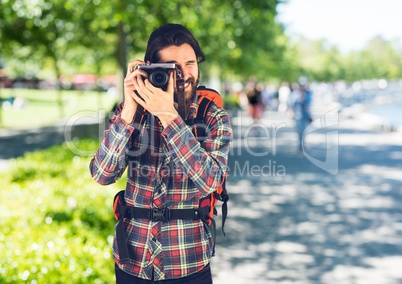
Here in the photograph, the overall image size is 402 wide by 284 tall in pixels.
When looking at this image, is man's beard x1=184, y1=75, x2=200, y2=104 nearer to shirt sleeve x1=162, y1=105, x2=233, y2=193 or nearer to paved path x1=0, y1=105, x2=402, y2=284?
shirt sleeve x1=162, y1=105, x2=233, y2=193

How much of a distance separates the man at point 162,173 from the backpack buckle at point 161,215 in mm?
11

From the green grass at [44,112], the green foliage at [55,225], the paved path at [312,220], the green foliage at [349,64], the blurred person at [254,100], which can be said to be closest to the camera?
the green foliage at [55,225]

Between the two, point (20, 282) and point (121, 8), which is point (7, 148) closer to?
point (121, 8)

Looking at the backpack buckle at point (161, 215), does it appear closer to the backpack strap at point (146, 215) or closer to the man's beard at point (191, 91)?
the backpack strap at point (146, 215)

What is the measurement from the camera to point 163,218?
2129 millimetres

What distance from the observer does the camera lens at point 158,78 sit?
76.2 inches

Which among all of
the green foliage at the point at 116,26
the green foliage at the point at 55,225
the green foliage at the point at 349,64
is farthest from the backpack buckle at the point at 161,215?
the green foliage at the point at 349,64

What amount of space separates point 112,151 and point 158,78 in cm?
36

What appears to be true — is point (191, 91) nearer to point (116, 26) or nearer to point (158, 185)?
A: point (158, 185)

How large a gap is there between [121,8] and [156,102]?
25.7 feet

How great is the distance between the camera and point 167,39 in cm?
211

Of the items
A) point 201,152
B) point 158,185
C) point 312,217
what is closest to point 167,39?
point 201,152

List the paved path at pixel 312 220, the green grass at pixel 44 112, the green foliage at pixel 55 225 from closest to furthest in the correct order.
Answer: the green foliage at pixel 55 225 → the paved path at pixel 312 220 → the green grass at pixel 44 112

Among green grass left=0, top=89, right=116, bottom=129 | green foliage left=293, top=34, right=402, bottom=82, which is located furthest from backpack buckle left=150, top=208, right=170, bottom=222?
green foliage left=293, top=34, right=402, bottom=82
